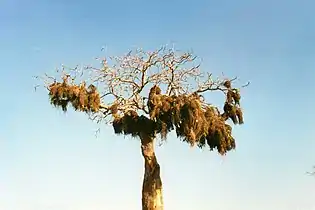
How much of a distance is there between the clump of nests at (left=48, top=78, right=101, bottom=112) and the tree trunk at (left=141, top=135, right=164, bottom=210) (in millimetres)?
2357

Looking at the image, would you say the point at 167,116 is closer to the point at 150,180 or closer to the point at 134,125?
the point at 134,125

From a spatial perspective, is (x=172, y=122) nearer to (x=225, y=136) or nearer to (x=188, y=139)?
(x=188, y=139)

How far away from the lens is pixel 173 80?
77.0ft

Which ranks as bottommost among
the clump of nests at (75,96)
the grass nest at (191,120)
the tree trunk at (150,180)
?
the tree trunk at (150,180)

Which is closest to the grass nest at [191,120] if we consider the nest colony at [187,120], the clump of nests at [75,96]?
the nest colony at [187,120]

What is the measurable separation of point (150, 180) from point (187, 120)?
2686 mm

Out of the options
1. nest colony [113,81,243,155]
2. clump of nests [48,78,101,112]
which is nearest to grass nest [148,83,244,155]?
nest colony [113,81,243,155]

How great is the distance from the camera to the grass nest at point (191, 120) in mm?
22109

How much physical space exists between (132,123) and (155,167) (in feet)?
6.26

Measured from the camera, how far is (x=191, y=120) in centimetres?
2208

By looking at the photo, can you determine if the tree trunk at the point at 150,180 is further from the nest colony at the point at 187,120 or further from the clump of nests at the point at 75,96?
the clump of nests at the point at 75,96

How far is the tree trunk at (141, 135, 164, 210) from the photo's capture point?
22281 mm

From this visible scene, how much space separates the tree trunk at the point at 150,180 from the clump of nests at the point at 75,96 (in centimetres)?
236

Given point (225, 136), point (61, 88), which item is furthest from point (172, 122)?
point (61, 88)
